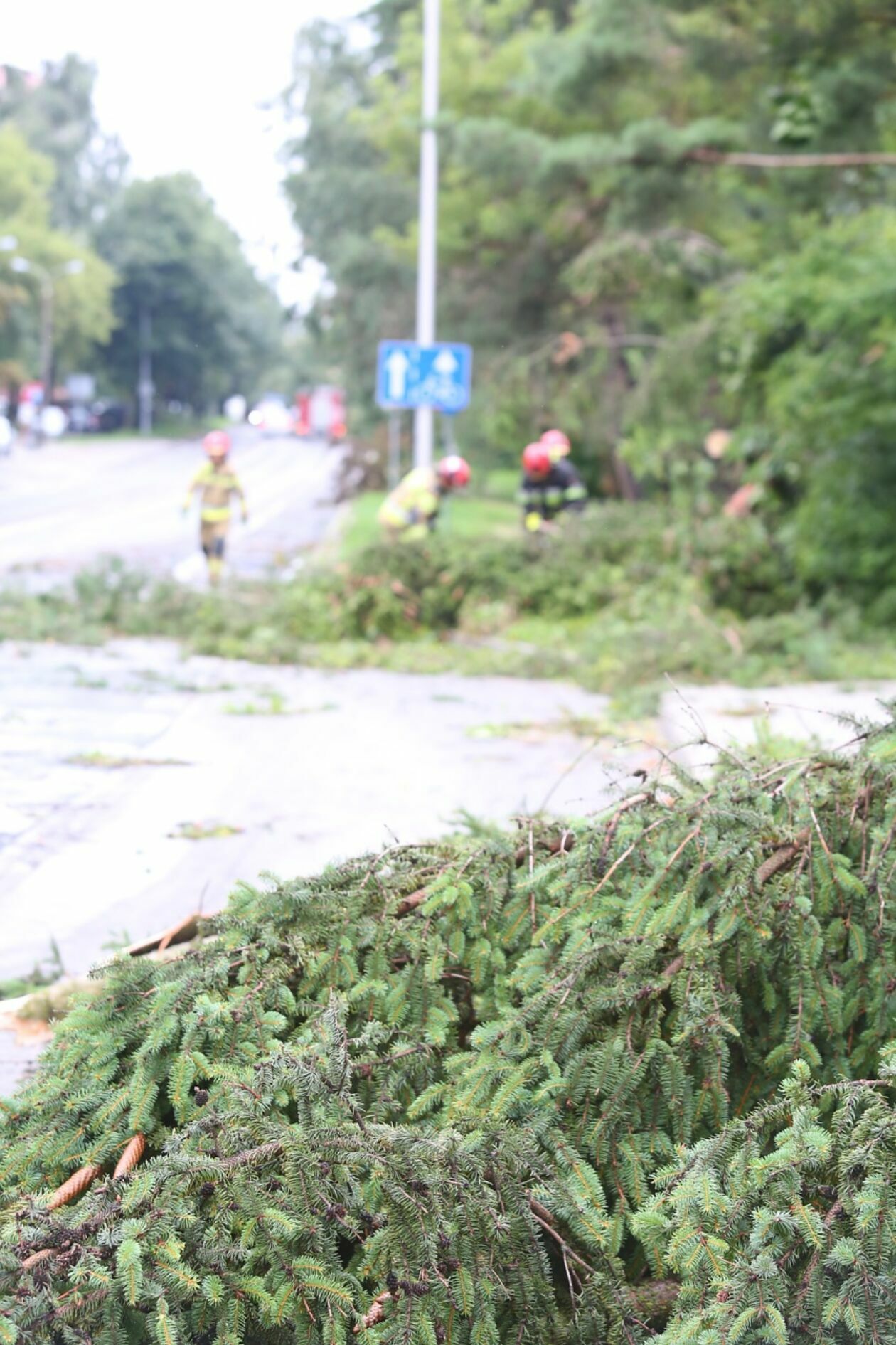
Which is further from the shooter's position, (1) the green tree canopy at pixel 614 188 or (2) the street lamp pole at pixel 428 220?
(2) the street lamp pole at pixel 428 220

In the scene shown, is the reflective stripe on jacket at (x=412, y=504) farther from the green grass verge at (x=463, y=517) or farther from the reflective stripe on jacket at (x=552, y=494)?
the reflective stripe on jacket at (x=552, y=494)

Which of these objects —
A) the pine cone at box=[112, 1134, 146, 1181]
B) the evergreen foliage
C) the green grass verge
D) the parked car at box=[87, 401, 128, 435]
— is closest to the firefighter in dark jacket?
the green grass verge

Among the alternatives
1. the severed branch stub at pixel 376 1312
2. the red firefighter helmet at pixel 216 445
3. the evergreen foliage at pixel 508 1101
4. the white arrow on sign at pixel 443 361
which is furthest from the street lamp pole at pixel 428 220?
the severed branch stub at pixel 376 1312

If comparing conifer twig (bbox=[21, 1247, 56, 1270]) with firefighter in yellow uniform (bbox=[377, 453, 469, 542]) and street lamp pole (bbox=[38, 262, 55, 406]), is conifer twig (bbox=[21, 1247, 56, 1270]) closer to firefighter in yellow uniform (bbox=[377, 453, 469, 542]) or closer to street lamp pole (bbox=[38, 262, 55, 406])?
firefighter in yellow uniform (bbox=[377, 453, 469, 542])

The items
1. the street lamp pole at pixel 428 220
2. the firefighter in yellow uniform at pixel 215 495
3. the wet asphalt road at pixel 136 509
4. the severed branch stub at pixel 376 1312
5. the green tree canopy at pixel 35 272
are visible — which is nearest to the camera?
the severed branch stub at pixel 376 1312

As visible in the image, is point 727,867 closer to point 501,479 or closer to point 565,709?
point 565,709

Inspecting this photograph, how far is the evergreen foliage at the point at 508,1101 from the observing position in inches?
106

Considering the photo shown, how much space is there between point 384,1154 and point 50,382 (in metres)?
97.6

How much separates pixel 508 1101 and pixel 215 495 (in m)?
16.6

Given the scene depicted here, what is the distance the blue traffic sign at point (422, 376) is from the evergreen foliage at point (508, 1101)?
55.4 feet

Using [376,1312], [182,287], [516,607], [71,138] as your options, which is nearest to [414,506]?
[516,607]

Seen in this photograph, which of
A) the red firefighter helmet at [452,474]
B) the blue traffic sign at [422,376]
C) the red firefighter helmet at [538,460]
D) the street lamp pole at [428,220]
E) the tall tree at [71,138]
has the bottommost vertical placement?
the red firefighter helmet at [452,474]

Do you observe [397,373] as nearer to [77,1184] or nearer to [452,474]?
[452,474]

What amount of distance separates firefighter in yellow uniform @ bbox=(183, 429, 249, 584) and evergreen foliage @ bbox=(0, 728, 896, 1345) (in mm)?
15159
